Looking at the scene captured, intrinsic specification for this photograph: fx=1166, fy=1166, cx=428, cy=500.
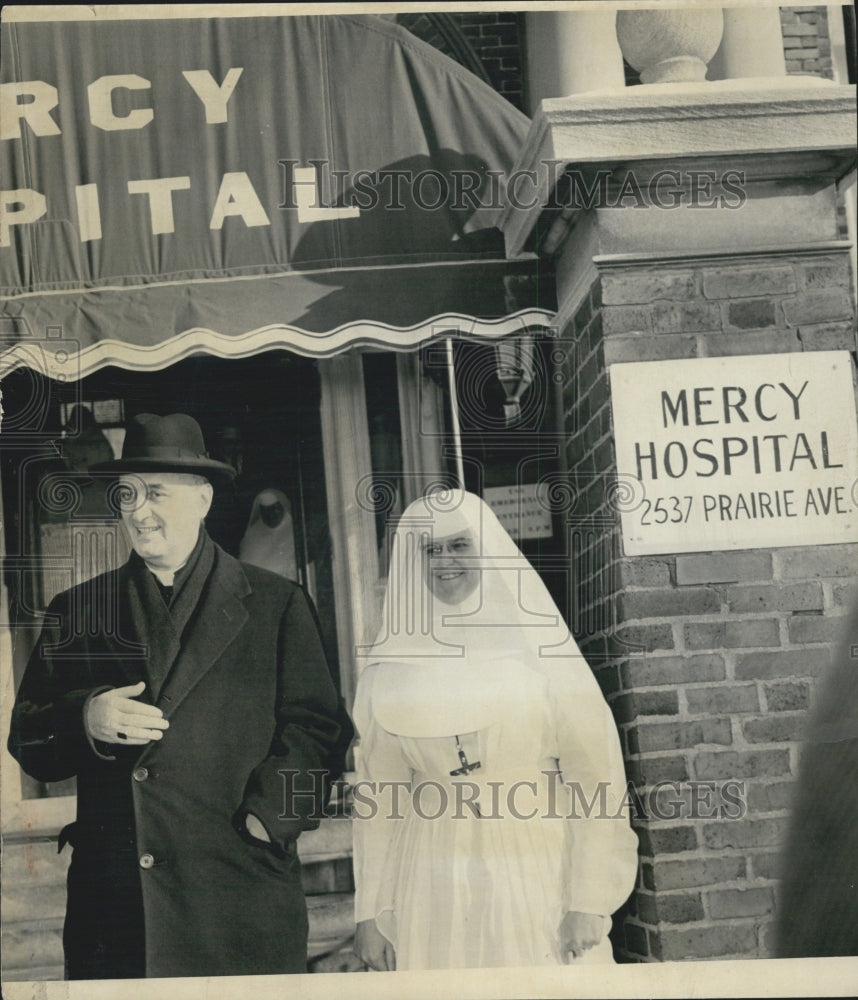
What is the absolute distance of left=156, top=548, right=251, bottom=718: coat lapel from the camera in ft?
12.7

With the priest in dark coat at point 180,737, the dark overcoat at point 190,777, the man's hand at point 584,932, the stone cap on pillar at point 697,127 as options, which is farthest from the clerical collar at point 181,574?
the man's hand at point 584,932

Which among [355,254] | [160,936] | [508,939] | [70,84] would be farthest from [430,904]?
[70,84]

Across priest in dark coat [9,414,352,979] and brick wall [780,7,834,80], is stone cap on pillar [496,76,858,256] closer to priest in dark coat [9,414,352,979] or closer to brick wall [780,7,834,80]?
brick wall [780,7,834,80]

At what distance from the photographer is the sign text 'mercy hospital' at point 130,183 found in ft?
13.0

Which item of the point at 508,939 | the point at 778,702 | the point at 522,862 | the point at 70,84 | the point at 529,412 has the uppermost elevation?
the point at 70,84

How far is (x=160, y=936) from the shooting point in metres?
3.80

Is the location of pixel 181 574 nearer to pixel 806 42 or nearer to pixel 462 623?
pixel 462 623

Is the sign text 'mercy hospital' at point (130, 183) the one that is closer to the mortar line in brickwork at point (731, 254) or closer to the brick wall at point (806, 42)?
the mortar line in brickwork at point (731, 254)

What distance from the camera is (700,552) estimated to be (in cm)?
376

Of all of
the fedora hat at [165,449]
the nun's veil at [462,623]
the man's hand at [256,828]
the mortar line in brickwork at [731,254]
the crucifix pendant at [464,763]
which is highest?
the mortar line in brickwork at [731,254]

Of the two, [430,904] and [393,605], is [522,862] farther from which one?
[393,605]

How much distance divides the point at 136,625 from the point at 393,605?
862 millimetres

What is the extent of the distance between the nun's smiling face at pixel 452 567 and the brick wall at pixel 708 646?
15.5 inches

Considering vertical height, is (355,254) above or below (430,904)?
above
